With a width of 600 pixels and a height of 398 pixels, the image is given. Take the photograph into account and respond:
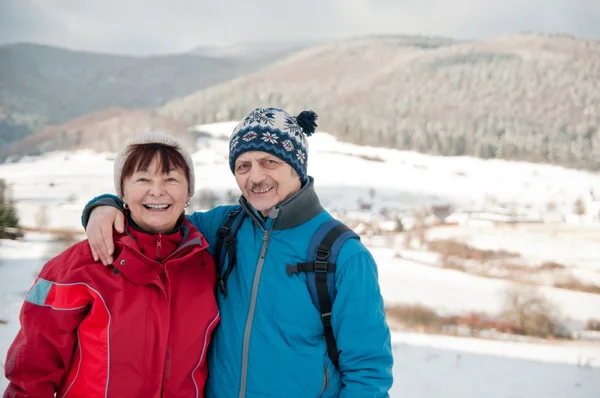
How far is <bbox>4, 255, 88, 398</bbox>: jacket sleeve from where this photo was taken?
46.3 inches

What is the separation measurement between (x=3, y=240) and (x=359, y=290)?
818cm

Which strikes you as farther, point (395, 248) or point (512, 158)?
point (512, 158)

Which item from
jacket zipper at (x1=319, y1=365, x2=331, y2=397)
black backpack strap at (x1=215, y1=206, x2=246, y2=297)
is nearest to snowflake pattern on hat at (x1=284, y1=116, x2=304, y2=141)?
black backpack strap at (x1=215, y1=206, x2=246, y2=297)

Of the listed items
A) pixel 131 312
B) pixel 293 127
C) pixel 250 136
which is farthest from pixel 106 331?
pixel 293 127

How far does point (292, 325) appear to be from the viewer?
1.38 meters

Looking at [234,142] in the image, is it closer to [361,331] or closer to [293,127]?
[293,127]

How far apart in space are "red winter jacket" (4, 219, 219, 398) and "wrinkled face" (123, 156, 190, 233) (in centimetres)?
10

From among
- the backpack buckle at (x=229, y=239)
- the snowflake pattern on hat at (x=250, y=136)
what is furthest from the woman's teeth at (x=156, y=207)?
the snowflake pattern on hat at (x=250, y=136)

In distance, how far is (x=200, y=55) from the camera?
54.6 m

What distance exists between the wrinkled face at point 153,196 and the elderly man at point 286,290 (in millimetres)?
75

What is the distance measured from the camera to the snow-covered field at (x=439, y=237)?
473 centimetres

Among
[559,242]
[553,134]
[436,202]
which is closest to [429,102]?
[553,134]

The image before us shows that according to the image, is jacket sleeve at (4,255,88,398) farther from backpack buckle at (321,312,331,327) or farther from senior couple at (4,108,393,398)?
backpack buckle at (321,312,331,327)

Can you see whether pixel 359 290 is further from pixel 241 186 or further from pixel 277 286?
pixel 241 186
